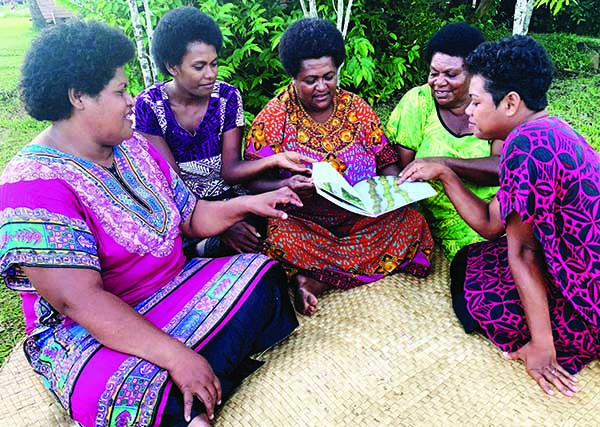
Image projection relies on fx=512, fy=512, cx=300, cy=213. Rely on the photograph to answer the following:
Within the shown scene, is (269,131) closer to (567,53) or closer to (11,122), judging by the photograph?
(11,122)

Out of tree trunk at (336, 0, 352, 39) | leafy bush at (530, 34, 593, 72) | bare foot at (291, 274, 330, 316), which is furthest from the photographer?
leafy bush at (530, 34, 593, 72)

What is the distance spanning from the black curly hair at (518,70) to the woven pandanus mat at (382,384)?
1076 millimetres

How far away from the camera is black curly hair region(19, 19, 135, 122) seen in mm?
1763

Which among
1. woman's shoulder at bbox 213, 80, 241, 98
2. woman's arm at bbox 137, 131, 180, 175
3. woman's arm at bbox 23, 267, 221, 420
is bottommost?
woman's arm at bbox 23, 267, 221, 420

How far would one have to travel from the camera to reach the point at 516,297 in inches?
85.4

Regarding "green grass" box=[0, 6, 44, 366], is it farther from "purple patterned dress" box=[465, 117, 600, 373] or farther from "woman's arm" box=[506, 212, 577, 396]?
"woman's arm" box=[506, 212, 577, 396]

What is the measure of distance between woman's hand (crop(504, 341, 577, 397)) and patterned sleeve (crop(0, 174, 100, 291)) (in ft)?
5.65

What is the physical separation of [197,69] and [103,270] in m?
1.25

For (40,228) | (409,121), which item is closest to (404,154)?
(409,121)

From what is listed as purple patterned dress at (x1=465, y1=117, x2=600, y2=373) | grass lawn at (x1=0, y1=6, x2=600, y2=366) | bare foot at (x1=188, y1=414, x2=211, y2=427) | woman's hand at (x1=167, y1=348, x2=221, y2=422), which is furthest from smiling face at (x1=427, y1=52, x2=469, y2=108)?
grass lawn at (x1=0, y1=6, x2=600, y2=366)

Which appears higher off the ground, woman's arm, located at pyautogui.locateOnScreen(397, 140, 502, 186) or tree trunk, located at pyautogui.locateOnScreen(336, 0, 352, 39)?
tree trunk, located at pyautogui.locateOnScreen(336, 0, 352, 39)

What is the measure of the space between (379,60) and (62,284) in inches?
177

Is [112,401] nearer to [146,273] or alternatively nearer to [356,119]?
[146,273]

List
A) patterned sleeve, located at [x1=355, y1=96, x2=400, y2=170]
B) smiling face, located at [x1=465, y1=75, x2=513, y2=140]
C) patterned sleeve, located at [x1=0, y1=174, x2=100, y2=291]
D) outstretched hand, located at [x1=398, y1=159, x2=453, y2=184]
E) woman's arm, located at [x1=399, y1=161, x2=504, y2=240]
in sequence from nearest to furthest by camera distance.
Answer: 1. patterned sleeve, located at [x1=0, y1=174, x2=100, y2=291]
2. smiling face, located at [x1=465, y1=75, x2=513, y2=140]
3. woman's arm, located at [x1=399, y1=161, x2=504, y2=240]
4. outstretched hand, located at [x1=398, y1=159, x2=453, y2=184]
5. patterned sleeve, located at [x1=355, y1=96, x2=400, y2=170]
